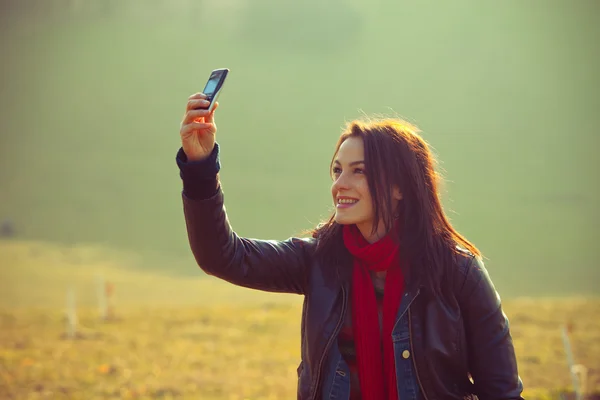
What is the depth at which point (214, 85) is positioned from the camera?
2.33m

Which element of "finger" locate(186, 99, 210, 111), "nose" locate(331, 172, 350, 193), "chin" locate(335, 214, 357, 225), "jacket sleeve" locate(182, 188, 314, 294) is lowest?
"jacket sleeve" locate(182, 188, 314, 294)

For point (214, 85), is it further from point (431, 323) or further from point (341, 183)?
point (431, 323)

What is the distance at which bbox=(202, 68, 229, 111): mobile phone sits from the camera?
7.52 ft

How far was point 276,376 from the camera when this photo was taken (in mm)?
7555

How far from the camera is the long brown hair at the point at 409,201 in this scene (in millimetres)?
→ 2432

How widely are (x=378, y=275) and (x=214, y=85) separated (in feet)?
2.84

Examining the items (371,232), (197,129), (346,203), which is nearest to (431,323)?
(371,232)

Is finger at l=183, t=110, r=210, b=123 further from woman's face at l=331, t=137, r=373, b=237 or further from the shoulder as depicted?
the shoulder

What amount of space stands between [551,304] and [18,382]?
849cm

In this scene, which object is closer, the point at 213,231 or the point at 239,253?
the point at 213,231

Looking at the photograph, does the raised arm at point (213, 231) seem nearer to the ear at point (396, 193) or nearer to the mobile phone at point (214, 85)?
the mobile phone at point (214, 85)

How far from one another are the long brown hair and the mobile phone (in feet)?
1.60

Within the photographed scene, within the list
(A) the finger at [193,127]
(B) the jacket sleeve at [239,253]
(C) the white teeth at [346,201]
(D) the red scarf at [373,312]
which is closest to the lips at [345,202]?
(C) the white teeth at [346,201]

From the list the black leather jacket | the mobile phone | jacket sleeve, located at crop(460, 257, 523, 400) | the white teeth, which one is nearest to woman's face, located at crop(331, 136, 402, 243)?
the white teeth
